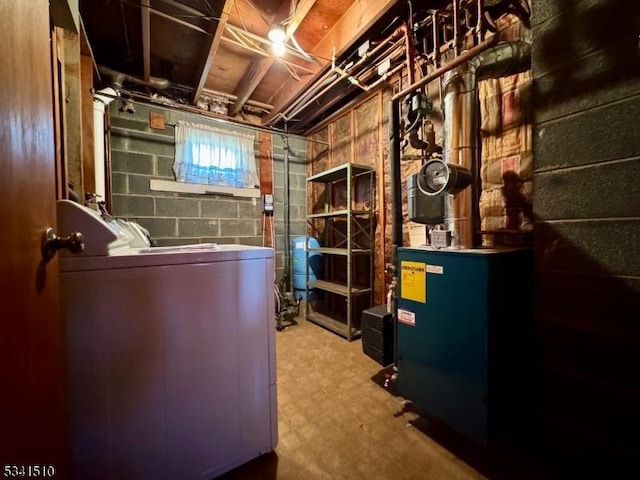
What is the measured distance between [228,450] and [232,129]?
131 inches

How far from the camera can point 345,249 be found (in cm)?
303

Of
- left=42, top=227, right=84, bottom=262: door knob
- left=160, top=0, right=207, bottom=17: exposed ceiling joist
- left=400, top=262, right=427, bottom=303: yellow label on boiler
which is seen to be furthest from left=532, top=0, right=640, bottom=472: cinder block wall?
left=160, top=0, right=207, bottom=17: exposed ceiling joist

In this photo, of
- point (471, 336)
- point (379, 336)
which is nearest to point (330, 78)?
point (379, 336)

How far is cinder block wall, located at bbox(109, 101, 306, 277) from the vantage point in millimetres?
2908

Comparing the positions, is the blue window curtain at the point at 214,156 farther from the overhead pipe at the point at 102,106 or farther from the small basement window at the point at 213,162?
the overhead pipe at the point at 102,106

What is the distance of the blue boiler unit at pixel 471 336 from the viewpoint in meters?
1.28

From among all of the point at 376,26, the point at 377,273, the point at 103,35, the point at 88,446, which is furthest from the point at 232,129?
the point at 88,446

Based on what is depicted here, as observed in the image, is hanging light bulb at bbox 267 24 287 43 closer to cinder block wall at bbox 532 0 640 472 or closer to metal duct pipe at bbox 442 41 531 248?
metal duct pipe at bbox 442 41 531 248

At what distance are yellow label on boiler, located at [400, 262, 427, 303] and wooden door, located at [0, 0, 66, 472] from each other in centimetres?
151

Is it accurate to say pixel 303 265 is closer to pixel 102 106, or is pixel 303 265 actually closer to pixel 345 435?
pixel 345 435

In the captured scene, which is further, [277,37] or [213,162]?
[213,162]

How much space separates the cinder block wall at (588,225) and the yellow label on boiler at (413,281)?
0.54 m

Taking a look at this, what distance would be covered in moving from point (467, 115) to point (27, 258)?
6.50 feet

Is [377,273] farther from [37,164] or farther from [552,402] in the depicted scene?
[37,164]
